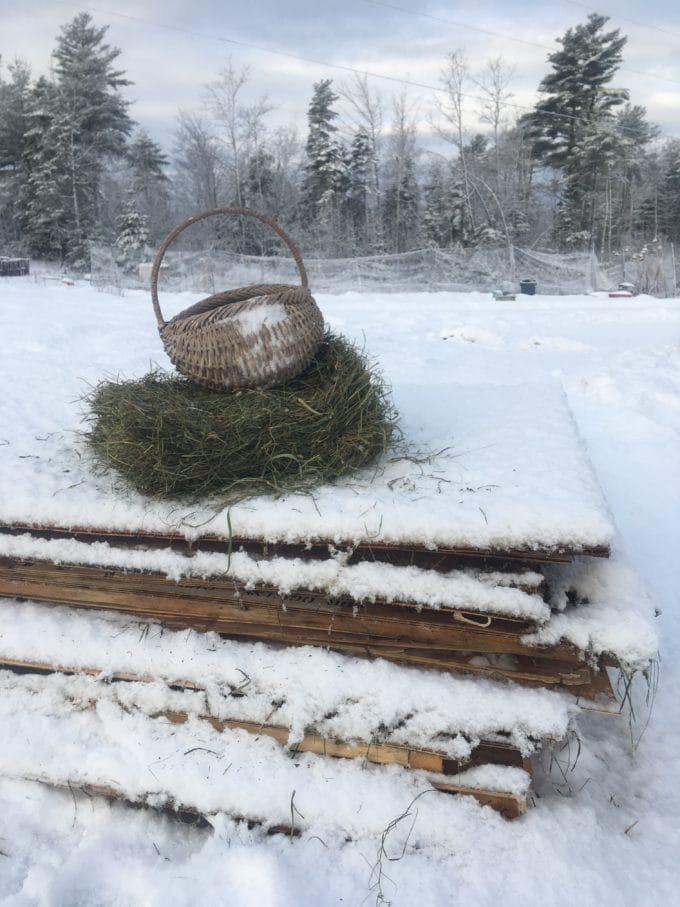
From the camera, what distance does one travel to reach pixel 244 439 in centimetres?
206

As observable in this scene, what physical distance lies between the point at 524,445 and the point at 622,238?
33.9 m

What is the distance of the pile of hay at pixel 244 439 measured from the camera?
2.05 meters

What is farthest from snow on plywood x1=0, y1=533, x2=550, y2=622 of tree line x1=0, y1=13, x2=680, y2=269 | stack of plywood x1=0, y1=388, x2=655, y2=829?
tree line x1=0, y1=13, x2=680, y2=269

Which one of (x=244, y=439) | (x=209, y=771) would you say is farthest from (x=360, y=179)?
(x=209, y=771)

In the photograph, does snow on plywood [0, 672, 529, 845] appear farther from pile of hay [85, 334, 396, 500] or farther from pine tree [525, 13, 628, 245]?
pine tree [525, 13, 628, 245]

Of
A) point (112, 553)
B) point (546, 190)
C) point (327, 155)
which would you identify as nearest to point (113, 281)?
point (327, 155)

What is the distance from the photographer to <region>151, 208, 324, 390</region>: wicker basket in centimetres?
224

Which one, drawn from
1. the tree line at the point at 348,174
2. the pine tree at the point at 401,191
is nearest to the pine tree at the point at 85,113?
the tree line at the point at 348,174

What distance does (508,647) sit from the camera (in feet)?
5.87

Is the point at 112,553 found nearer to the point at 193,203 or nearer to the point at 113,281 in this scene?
the point at 113,281

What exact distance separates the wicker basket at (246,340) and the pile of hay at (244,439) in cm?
8

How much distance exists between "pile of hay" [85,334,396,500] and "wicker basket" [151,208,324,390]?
0.26ft

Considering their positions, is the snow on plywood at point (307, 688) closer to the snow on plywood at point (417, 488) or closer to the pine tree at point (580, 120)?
the snow on plywood at point (417, 488)

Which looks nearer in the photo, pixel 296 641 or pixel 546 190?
pixel 296 641
